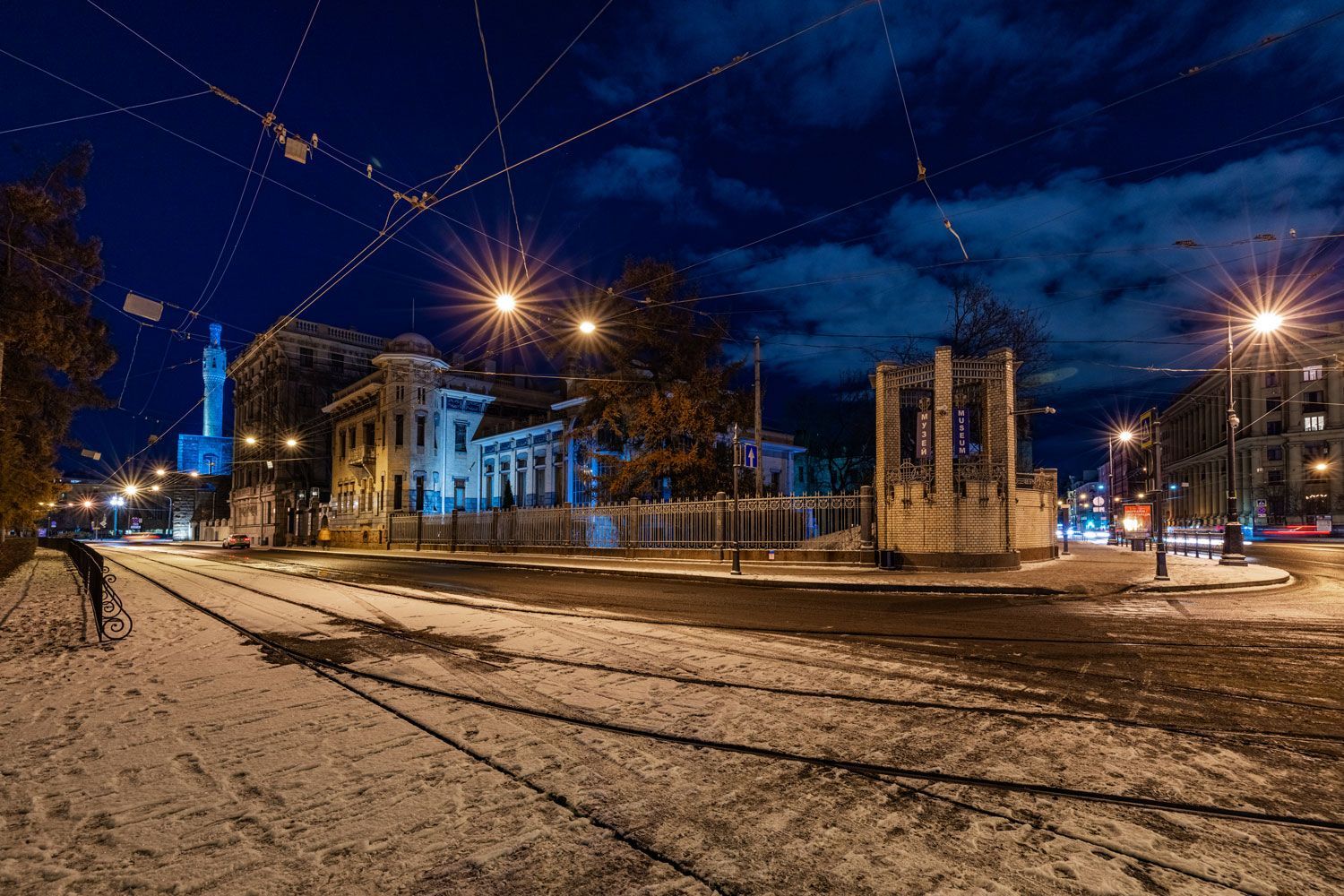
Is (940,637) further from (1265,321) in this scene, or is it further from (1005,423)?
(1265,321)

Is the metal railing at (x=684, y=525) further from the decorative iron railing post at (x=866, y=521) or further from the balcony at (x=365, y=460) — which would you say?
the balcony at (x=365, y=460)

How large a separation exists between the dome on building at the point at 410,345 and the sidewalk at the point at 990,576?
1244 inches

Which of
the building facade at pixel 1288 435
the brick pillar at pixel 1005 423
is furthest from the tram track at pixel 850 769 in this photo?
the building facade at pixel 1288 435

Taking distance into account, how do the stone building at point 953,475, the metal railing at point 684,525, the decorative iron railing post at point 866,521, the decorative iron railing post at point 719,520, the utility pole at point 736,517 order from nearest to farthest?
1. the utility pole at point 736,517
2. the stone building at point 953,475
3. the decorative iron railing post at point 866,521
4. the metal railing at point 684,525
5. the decorative iron railing post at point 719,520

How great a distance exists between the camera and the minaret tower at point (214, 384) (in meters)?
94.4

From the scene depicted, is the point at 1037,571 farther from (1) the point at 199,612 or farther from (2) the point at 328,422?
(2) the point at 328,422

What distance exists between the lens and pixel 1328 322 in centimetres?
7250

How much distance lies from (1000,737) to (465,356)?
206ft

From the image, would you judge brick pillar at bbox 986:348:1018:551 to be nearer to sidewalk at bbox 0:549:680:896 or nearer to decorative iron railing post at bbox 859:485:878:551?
decorative iron railing post at bbox 859:485:878:551

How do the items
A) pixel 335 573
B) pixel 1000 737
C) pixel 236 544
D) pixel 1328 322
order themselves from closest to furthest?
pixel 1000 737
pixel 335 573
pixel 236 544
pixel 1328 322

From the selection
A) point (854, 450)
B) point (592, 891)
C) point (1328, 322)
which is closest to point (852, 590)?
point (592, 891)

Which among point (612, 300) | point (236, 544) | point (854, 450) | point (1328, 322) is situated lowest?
point (236, 544)

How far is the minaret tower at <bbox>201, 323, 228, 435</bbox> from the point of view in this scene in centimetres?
9438

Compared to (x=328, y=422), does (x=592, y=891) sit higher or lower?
lower
